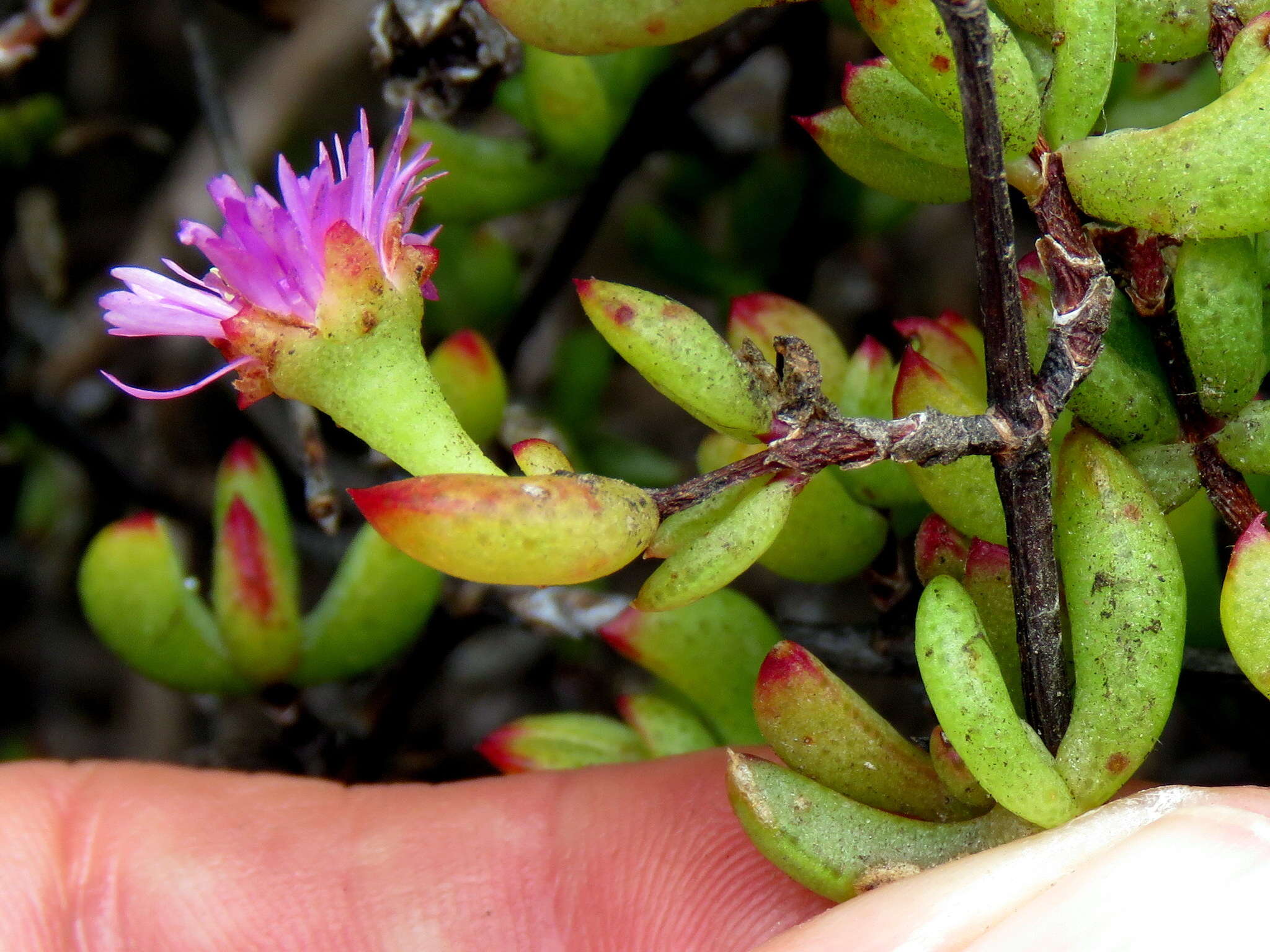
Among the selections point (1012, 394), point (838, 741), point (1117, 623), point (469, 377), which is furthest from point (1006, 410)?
point (469, 377)

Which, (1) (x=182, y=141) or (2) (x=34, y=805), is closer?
(2) (x=34, y=805)

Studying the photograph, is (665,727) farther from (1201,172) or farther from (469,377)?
(1201,172)

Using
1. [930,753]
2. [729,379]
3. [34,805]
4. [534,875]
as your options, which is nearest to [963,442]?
[729,379]

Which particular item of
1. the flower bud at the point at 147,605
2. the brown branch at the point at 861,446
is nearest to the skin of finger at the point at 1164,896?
the brown branch at the point at 861,446

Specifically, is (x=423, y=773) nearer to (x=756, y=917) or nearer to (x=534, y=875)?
(x=534, y=875)

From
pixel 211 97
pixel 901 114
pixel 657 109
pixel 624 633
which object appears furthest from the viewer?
pixel 211 97

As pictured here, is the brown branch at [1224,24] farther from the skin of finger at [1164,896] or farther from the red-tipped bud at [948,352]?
the skin of finger at [1164,896]
